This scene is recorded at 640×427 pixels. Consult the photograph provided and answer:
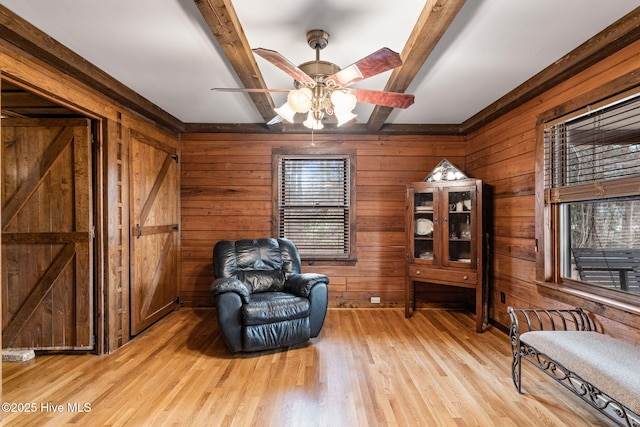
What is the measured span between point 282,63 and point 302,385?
7.16 ft

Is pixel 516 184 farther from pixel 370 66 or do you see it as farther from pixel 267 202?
pixel 267 202

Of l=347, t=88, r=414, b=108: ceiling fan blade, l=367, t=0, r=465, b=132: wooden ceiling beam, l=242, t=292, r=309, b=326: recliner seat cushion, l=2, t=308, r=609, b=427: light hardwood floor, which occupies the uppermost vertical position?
l=367, t=0, r=465, b=132: wooden ceiling beam

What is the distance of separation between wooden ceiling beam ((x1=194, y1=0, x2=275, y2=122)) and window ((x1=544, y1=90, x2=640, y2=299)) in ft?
8.28

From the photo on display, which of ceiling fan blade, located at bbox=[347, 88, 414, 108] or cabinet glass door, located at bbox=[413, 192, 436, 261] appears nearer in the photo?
ceiling fan blade, located at bbox=[347, 88, 414, 108]

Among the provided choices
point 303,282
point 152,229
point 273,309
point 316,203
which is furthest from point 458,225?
point 152,229

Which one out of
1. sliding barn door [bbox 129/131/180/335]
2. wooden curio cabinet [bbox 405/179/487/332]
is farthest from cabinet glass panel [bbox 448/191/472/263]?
sliding barn door [bbox 129/131/180/335]

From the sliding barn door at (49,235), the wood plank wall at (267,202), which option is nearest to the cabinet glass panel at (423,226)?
the wood plank wall at (267,202)

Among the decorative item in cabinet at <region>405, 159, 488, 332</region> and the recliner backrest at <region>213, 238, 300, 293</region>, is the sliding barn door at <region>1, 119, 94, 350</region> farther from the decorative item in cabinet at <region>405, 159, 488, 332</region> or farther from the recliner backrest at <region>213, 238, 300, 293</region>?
the decorative item in cabinet at <region>405, 159, 488, 332</region>

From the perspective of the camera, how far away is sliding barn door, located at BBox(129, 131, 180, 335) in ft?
11.2

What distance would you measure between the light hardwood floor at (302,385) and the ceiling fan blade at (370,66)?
208 centimetres

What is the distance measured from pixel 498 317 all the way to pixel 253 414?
289 cm

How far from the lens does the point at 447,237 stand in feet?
12.1

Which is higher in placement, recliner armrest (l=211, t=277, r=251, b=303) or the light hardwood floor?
recliner armrest (l=211, t=277, r=251, b=303)

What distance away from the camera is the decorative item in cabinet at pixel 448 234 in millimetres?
3525
